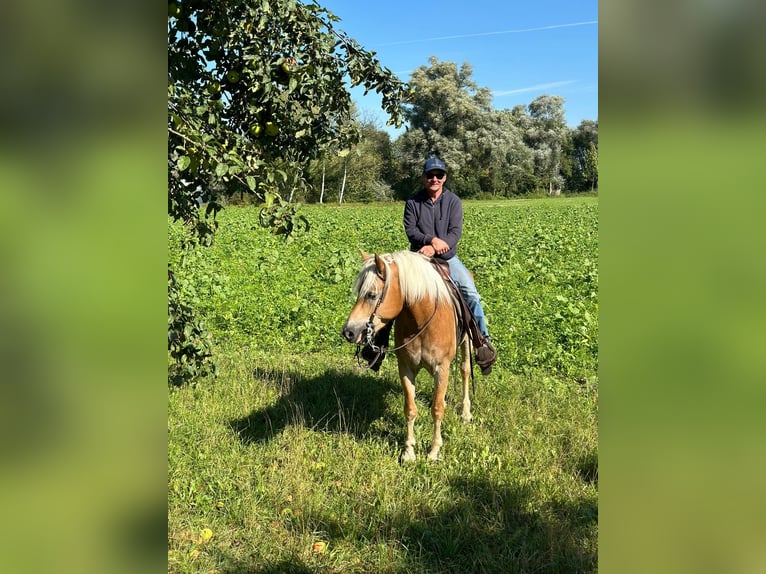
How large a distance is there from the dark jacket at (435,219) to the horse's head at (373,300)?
1.24 metres

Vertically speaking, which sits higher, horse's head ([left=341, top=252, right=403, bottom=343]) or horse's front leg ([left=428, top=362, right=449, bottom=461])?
horse's head ([left=341, top=252, right=403, bottom=343])

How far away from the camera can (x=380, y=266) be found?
15.3ft

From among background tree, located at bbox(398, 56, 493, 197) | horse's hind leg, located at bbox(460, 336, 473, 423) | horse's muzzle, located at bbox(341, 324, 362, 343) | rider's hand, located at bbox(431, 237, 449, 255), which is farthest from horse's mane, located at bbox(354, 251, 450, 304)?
background tree, located at bbox(398, 56, 493, 197)

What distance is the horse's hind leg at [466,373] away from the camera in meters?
6.05

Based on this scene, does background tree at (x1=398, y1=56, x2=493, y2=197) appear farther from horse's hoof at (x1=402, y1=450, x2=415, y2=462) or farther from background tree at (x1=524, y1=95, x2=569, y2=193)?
horse's hoof at (x1=402, y1=450, x2=415, y2=462)

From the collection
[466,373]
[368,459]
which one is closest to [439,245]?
[466,373]

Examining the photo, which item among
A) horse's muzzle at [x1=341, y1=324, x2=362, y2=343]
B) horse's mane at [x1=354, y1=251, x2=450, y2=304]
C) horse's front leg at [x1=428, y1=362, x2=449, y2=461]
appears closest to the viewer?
horse's muzzle at [x1=341, y1=324, x2=362, y2=343]

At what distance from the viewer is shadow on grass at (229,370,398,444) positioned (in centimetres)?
551

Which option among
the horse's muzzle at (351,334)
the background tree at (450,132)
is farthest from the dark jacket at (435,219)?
the background tree at (450,132)
